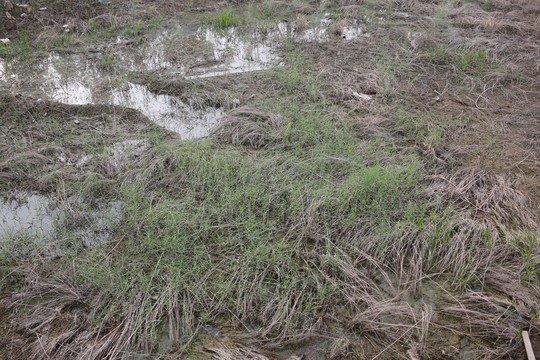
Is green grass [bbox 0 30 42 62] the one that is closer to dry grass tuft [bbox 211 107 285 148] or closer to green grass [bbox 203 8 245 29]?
green grass [bbox 203 8 245 29]

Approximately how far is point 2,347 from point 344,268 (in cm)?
223

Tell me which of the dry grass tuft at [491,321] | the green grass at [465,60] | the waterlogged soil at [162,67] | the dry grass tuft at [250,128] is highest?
the waterlogged soil at [162,67]

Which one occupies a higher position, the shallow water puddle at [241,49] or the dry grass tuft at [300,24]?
the dry grass tuft at [300,24]

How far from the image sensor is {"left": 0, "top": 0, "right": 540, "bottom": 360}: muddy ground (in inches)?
94.7

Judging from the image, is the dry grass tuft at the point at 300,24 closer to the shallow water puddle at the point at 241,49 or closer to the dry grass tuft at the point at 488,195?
the shallow water puddle at the point at 241,49

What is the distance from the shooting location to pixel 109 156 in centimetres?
368

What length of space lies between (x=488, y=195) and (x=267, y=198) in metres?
1.94

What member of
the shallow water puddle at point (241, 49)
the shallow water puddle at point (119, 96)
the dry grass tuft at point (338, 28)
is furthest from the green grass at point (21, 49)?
the dry grass tuft at point (338, 28)

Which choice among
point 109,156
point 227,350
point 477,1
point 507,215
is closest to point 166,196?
point 109,156

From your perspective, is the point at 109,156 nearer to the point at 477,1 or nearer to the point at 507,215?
the point at 507,215

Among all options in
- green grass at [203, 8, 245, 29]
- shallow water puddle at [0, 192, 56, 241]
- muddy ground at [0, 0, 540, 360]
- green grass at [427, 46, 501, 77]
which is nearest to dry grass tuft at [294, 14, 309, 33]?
muddy ground at [0, 0, 540, 360]

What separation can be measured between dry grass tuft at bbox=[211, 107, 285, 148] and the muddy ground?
24 millimetres

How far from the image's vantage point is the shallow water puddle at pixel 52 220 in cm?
291

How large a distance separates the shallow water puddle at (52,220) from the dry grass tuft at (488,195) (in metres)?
2.83
